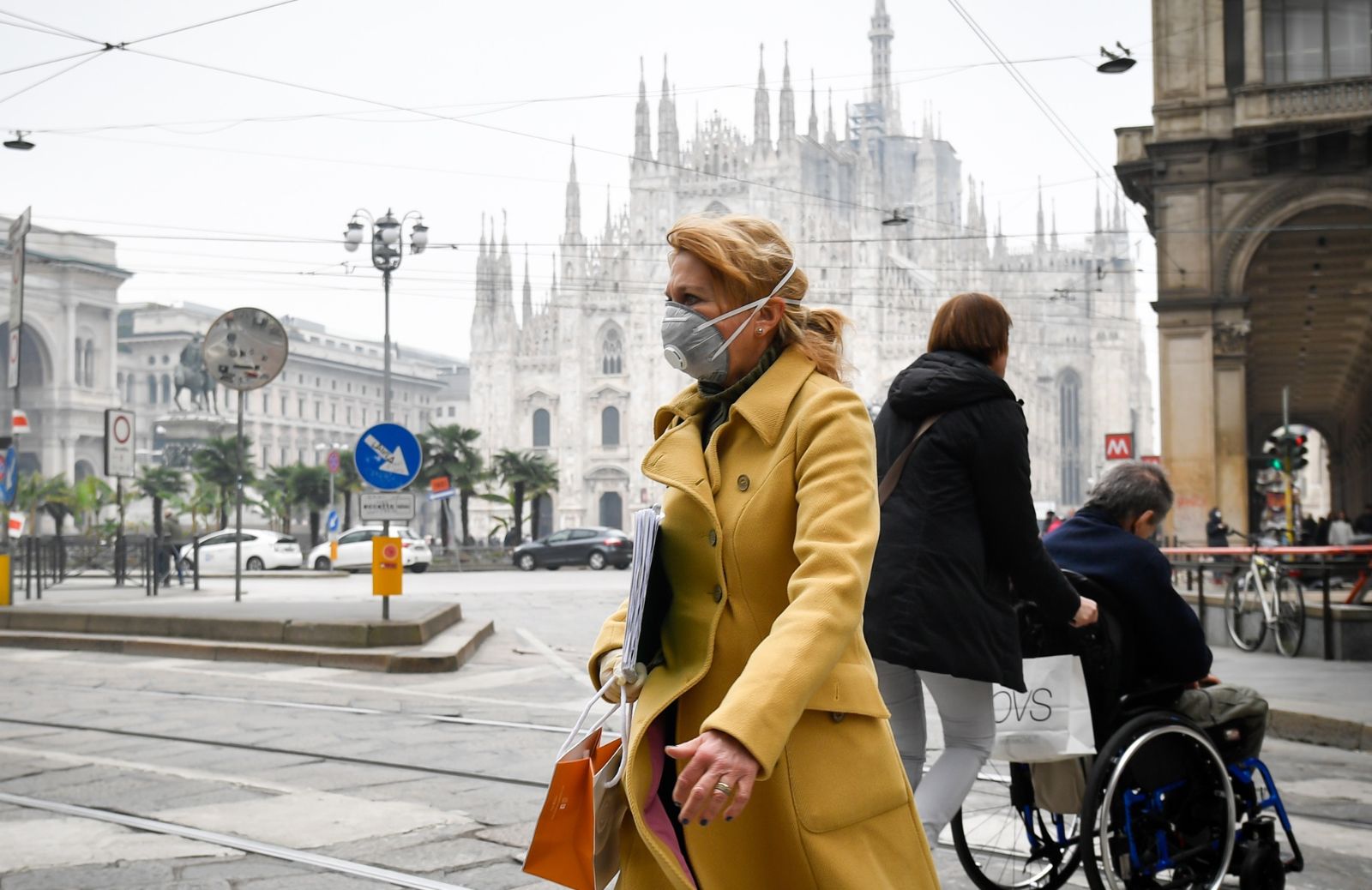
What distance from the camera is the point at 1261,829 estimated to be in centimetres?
373

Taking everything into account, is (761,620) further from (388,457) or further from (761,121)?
(761,121)

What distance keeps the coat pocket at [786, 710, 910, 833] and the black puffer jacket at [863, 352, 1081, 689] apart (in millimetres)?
1156

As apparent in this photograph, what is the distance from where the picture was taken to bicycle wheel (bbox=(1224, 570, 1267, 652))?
1188cm

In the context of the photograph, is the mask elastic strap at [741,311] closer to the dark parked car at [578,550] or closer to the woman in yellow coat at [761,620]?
the woman in yellow coat at [761,620]

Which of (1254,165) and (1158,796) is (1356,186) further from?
(1158,796)

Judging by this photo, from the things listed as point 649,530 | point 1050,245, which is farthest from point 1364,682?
point 1050,245

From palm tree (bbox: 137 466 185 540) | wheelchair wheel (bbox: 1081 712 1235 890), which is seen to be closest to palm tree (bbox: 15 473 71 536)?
palm tree (bbox: 137 466 185 540)

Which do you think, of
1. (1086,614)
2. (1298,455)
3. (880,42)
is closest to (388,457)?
(1086,614)

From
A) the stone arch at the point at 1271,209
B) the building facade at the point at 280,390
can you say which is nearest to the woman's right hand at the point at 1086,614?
the stone arch at the point at 1271,209

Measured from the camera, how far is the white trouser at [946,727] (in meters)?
3.29

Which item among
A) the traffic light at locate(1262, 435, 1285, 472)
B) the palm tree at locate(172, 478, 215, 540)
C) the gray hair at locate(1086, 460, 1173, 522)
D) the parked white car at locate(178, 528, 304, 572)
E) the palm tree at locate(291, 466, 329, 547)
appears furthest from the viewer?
the palm tree at locate(291, 466, 329, 547)

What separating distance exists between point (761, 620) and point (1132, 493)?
2120 mm

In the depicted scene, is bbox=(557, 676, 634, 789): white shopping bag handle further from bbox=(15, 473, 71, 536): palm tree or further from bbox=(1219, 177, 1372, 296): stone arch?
bbox=(15, 473, 71, 536): palm tree

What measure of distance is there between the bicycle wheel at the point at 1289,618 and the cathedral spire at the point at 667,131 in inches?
2606
